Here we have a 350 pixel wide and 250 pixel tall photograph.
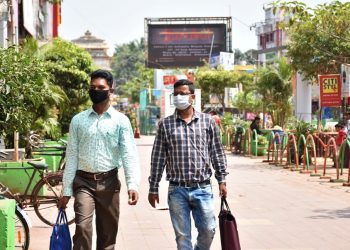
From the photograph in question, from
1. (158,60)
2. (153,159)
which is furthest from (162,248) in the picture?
(158,60)

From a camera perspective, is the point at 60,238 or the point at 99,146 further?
the point at 99,146

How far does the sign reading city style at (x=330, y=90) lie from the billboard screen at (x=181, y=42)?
4454 centimetres

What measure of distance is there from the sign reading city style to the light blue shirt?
19.3 m

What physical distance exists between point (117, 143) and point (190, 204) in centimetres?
81

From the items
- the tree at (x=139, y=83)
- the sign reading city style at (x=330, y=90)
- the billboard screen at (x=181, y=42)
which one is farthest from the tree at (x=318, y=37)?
the tree at (x=139, y=83)

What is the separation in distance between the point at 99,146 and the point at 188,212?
0.94 metres

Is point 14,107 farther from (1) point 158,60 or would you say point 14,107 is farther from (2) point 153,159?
(1) point 158,60

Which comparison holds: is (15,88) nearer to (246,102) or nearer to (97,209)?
(97,209)

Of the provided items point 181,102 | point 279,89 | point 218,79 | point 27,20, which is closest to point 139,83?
point 218,79

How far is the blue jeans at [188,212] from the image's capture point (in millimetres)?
7199

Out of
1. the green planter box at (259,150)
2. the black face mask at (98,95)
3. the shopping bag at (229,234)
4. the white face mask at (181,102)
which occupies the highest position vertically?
the black face mask at (98,95)

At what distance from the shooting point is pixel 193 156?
725cm

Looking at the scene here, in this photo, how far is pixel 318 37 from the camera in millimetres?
25438

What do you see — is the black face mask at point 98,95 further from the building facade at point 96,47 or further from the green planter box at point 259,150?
the building facade at point 96,47
